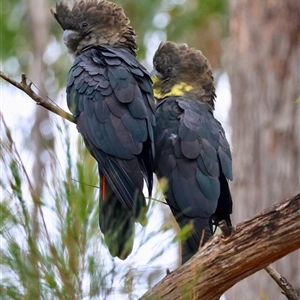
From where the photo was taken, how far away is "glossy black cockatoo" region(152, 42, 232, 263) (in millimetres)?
3502

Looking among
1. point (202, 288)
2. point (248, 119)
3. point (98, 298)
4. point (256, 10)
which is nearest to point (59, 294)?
point (98, 298)

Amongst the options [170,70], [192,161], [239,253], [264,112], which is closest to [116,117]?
[192,161]

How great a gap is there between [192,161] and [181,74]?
71 centimetres

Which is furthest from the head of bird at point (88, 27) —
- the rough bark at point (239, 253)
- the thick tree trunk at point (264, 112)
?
the thick tree trunk at point (264, 112)

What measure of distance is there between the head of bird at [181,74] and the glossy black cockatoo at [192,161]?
0.01m

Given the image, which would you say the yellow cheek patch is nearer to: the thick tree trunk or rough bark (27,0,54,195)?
the thick tree trunk

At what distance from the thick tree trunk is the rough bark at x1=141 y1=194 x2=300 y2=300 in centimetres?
302

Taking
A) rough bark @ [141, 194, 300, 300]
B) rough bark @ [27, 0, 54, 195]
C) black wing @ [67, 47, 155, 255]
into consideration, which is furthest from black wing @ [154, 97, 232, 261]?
rough bark @ [27, 0, 54, 195]

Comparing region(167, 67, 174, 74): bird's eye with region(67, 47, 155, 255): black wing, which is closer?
region(67, 47, 155, 255): black wing

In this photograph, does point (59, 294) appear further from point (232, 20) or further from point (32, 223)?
point (232, 20)

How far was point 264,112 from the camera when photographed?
5.86m

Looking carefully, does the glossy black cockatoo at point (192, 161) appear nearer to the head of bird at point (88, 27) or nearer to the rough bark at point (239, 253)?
the head of bird at point (88, 27)

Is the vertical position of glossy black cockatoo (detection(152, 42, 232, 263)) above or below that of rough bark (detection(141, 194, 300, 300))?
above

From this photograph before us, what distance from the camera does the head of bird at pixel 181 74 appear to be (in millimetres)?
4094
